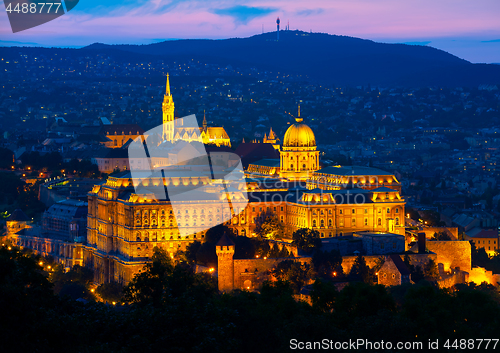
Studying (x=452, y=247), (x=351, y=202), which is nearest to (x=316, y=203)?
(x=351, y=202)

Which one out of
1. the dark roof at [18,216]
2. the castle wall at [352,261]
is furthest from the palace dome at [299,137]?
the dark roof at [18,216]

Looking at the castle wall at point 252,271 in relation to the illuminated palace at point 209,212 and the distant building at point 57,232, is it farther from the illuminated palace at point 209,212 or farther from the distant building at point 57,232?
the distant building at point 57,232

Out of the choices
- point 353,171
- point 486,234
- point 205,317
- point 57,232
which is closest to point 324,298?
point 205,317

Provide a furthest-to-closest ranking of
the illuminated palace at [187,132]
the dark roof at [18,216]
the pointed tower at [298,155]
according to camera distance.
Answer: the illuminated palace at [187,132], the dark roof at [18,216], the pointed tower at [298,155]

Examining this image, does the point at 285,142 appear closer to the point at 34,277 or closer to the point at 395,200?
the point at 395,200

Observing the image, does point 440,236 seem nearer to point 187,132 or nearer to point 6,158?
point 187,132

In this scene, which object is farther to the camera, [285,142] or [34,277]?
[285,142]

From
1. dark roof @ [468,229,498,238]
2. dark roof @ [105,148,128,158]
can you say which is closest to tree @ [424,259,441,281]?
dark roof @ [468,229,498,238]
